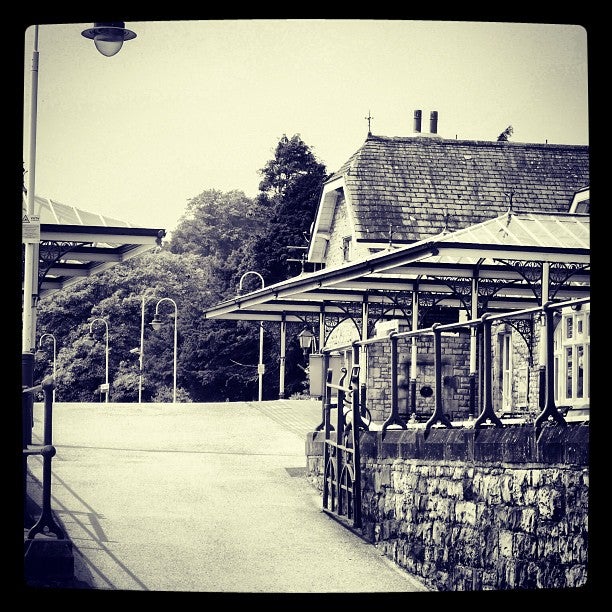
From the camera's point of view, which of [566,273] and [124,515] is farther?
[566,273]

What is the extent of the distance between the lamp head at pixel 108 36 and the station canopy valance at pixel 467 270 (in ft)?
8.87

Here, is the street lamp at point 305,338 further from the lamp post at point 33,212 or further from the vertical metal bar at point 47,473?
the vertical metal bar at point 47,473

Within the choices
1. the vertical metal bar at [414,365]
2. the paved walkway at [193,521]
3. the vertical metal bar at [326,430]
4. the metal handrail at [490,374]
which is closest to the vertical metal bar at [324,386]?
the vertical metal bar at [326,430]

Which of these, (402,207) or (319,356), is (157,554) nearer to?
(319,356)

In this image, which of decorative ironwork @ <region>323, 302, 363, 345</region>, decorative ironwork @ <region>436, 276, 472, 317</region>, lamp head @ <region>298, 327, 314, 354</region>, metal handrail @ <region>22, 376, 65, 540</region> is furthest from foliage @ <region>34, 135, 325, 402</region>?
lamp head @ <region>298, 327, 314, 354</region>

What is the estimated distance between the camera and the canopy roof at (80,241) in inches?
222

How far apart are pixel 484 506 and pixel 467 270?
14.2ft

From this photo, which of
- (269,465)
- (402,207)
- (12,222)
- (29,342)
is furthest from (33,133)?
(402,207)

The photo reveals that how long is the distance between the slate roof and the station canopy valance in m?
0.37

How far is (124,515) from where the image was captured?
569 centimetres

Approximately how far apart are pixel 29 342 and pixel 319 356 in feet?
13.1

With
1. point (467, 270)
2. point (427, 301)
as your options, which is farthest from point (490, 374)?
point (427, 301)

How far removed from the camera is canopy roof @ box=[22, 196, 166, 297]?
18.5 ft

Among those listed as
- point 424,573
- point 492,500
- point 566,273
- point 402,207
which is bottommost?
point 424,573
